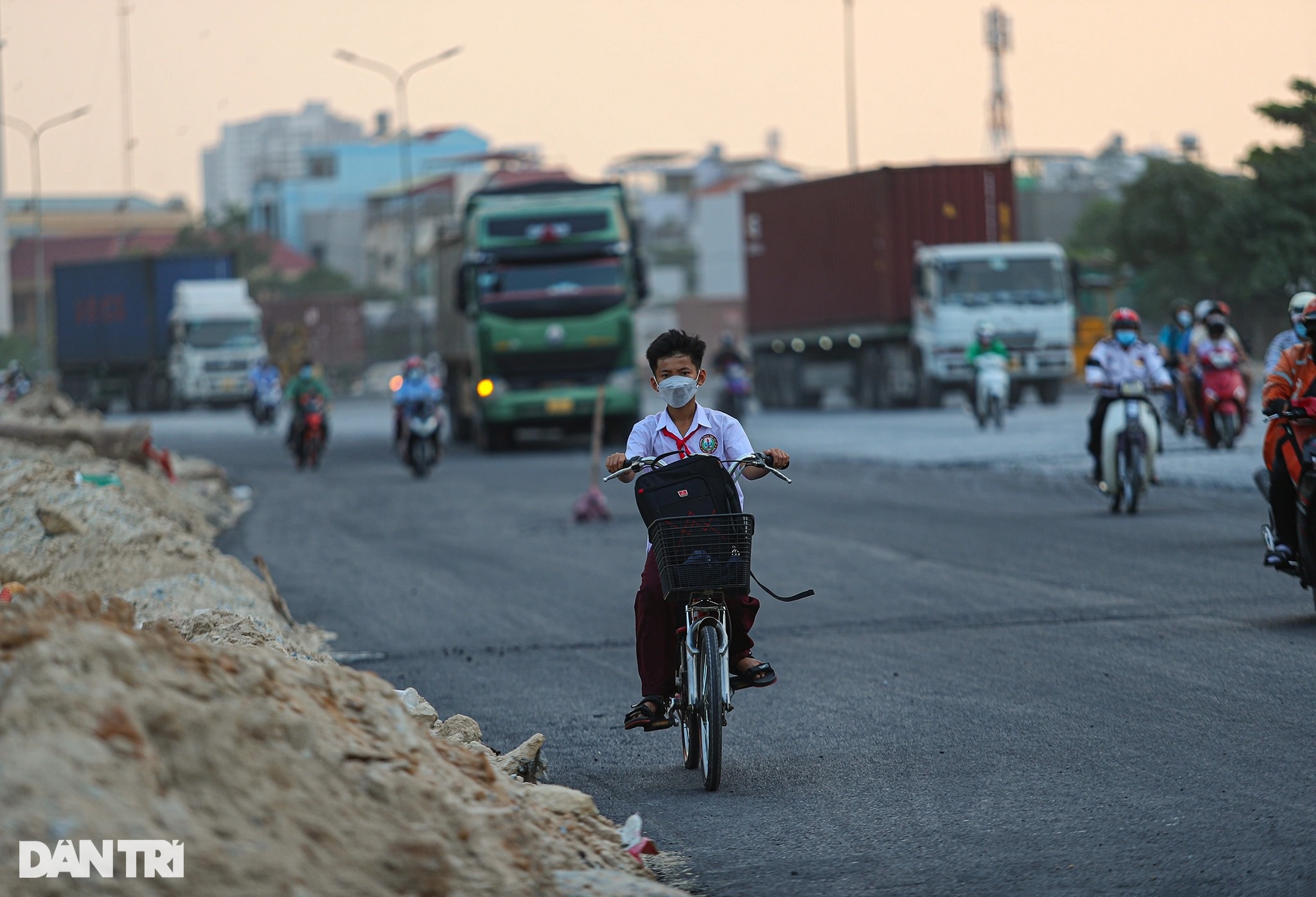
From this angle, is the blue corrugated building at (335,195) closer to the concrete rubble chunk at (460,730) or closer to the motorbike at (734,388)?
the motorbike at (734,388)

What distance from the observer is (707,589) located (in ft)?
19.9

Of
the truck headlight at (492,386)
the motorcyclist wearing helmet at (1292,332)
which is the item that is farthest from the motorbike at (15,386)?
the motorcyclist wearing helmet at (1292,332)

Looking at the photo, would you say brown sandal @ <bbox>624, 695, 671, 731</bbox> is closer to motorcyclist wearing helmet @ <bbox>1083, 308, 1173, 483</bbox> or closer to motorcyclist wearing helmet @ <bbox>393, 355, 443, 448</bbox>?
motorcyclist wearing helmet @ <bbox>1083, 308, 1173, 483</bbox>

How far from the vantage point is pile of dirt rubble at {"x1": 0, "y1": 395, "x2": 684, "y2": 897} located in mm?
3740

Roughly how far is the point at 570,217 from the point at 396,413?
523 cm

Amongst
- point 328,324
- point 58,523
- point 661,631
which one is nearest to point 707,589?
point 661,631

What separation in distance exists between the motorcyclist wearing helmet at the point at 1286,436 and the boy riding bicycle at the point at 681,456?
139 inches

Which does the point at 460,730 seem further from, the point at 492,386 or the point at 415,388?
the point at 492,386

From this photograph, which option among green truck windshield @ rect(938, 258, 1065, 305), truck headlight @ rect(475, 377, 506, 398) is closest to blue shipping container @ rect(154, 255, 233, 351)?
green truck windshield @ rect(938, 258, 1065, 305)

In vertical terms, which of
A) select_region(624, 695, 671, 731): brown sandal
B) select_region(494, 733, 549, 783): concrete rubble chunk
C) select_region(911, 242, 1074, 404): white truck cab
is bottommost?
select_region(494, 733, 549, 783): concrete rubble chunk

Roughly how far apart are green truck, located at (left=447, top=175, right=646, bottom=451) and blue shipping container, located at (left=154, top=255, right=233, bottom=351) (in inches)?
1018

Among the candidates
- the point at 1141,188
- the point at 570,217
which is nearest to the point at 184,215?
the point at 1141,188

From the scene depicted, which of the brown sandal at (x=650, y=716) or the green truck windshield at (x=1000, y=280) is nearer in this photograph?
the brown sandal at (x=650, y=716)

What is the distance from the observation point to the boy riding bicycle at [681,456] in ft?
20.9
